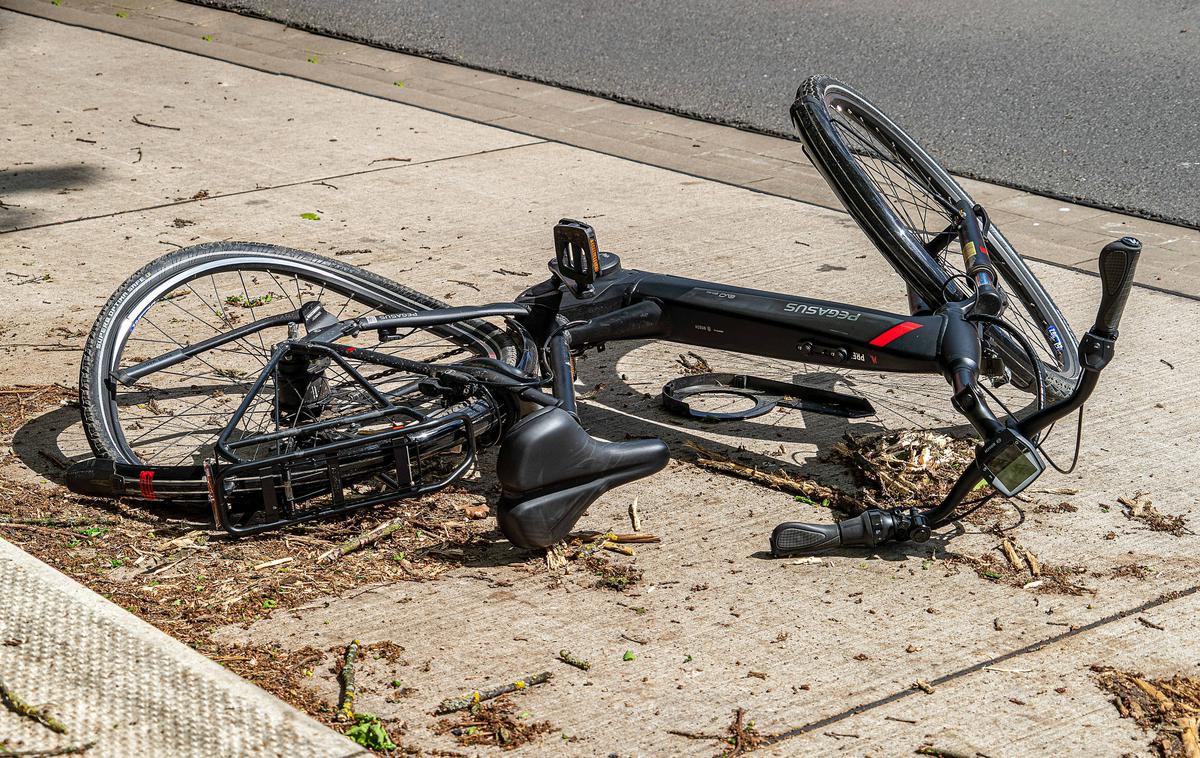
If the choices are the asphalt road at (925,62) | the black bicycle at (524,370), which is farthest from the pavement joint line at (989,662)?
the asphalt road at (925,62)

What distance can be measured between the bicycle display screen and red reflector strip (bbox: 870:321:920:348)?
538mm

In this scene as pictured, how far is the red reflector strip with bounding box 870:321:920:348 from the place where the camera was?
3701 mm

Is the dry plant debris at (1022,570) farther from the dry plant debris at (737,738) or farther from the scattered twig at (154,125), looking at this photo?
the scattered twig at (154,125)

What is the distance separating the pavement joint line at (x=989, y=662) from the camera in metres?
2.68

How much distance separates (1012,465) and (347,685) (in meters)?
1.68

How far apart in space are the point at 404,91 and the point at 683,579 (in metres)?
5.94

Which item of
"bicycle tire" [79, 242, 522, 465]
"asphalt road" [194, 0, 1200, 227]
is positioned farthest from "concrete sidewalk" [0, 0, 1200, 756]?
"asphalt road" [194, 0, 1200, 227]

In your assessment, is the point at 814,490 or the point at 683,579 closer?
the point at 683,579

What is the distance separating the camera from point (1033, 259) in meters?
5.75

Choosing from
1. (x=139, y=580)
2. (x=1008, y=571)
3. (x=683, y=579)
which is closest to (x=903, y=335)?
(x=1008, y=571)

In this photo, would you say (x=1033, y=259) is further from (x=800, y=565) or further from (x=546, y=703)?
(x=546, y=703)

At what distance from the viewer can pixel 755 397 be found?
4383 millimetres

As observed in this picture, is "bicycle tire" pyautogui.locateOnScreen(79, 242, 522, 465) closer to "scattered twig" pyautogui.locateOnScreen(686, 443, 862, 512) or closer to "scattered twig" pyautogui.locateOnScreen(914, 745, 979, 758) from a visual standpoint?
"scattered twig" pyautogui.locateOnScreen(686, 443, 862, 512)

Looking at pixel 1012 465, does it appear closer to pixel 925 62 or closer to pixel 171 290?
pixel 171 290
